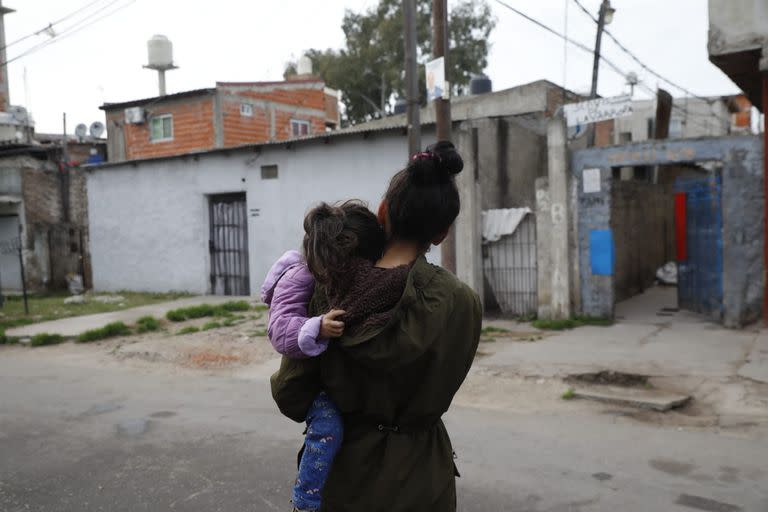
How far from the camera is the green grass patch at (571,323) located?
10445 mm

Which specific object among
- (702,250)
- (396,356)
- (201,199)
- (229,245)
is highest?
(201,199)

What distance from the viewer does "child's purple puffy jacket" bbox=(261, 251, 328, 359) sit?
182 cm

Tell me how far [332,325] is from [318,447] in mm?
429

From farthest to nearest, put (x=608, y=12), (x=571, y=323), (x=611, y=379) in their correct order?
1. (x=608, y=12)
2. (x=571, y=323)
3. (x=611, y=379)

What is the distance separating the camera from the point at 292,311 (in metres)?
1.97

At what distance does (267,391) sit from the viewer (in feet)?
23.9

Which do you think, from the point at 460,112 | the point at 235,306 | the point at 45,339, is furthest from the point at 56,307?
the point at 460,112

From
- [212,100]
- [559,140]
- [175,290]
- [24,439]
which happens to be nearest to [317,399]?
[24,439]

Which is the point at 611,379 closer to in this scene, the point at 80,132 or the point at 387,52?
the point at 80,132

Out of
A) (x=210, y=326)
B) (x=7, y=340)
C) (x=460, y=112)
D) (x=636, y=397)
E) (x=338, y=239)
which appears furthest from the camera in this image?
(x=460, y=112)

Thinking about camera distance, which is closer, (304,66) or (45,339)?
(45,339)

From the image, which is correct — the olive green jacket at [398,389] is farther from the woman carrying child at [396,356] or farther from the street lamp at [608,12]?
the street lamp at [608,12]

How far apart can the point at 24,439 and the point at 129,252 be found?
13363 millimetres

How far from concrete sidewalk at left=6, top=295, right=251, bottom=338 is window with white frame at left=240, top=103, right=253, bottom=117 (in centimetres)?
1233
